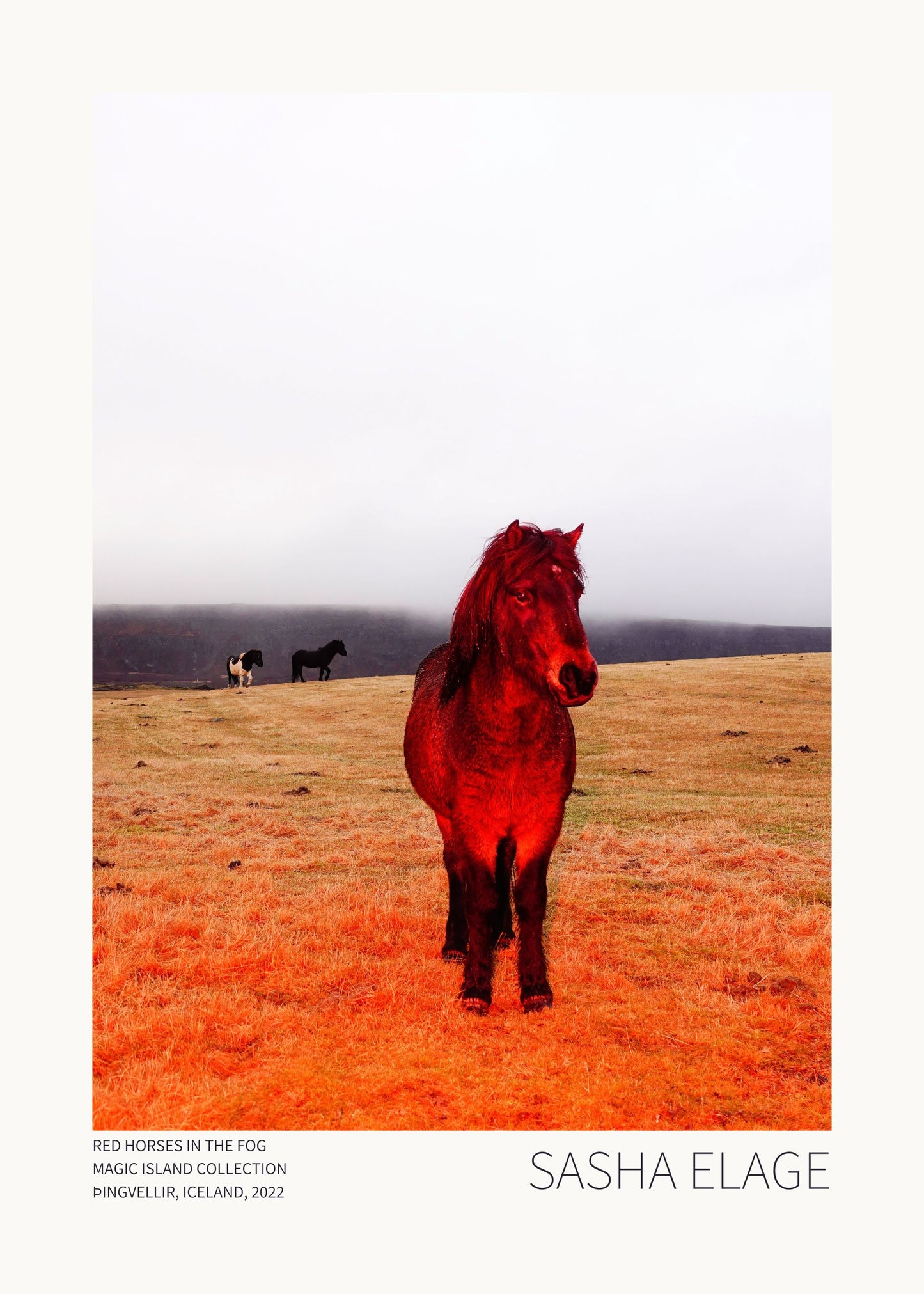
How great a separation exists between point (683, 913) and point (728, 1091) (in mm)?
2769

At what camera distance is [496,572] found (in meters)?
4.20

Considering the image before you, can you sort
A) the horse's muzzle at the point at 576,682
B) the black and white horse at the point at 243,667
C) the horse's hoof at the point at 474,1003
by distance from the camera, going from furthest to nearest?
1. the black and white horse at the point at 243,667
2. the horse's hoof at the point at 474,1003
3. the horse's muzzle at the point at 576,682

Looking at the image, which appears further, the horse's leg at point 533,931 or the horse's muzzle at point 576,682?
the horse's leg at point 533,931

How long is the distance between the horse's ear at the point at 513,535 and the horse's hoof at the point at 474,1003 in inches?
120

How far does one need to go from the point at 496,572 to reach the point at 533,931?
2.54 m

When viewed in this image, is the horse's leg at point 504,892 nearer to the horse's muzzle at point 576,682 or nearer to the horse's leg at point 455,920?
the horse's leg at point 455,920

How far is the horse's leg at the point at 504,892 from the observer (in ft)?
16.3

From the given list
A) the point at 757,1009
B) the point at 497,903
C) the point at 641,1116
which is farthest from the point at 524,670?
the point at 757,1009

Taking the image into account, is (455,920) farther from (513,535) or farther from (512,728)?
(513,535)

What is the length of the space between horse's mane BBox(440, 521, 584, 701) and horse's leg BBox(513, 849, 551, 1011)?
148cm

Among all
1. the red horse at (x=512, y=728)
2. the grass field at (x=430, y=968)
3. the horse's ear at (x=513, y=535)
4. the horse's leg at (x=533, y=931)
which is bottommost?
the grass field at (x=430, y=968)

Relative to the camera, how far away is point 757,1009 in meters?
4.79

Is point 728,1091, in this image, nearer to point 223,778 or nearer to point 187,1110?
point 187,1110

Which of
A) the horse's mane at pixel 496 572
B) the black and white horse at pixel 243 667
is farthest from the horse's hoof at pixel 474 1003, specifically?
the black and white horse at pixel 243 667
